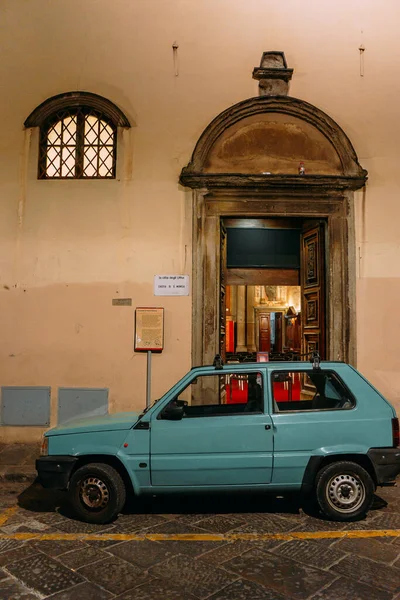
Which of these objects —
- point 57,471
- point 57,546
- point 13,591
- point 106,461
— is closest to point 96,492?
point 106,461

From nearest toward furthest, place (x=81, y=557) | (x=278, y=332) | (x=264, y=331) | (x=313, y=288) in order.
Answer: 1. (x=81, y=557)
2. (x=313, y=288)
3. (x=278, y=332)
4. (x=264, y=331)

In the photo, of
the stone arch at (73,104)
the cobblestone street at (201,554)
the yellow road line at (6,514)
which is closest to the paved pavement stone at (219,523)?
the cobblestone street at (201,554)

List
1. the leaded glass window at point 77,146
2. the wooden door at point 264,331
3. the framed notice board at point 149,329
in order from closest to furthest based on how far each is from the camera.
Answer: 1. the framed notice board at point 149,329
2. the leaded glass window at point 77,146
3. the wooden door at point 264,331

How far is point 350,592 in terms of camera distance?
3.30m

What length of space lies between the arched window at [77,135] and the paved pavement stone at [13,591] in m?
6.57

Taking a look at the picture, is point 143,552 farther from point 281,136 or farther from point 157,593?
point 281,136

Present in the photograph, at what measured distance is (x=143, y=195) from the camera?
8.25 metres

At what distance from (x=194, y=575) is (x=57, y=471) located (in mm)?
1858

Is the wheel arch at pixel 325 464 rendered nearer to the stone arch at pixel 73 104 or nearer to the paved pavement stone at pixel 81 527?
the paved pavement stone at pixel 81 527

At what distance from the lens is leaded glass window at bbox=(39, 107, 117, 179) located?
848 cm

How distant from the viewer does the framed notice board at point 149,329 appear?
26.1 feet

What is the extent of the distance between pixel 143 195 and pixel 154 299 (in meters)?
1.89

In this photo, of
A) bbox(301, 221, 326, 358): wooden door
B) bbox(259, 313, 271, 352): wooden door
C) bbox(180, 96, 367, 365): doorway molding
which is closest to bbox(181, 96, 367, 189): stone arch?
bbox(180, 96, 367, 365): doorway molding

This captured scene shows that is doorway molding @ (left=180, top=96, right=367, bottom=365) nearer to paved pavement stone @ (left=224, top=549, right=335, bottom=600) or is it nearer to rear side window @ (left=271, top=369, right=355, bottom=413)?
rear side window @ (left=271, top=369, right=355, bottom=413)
